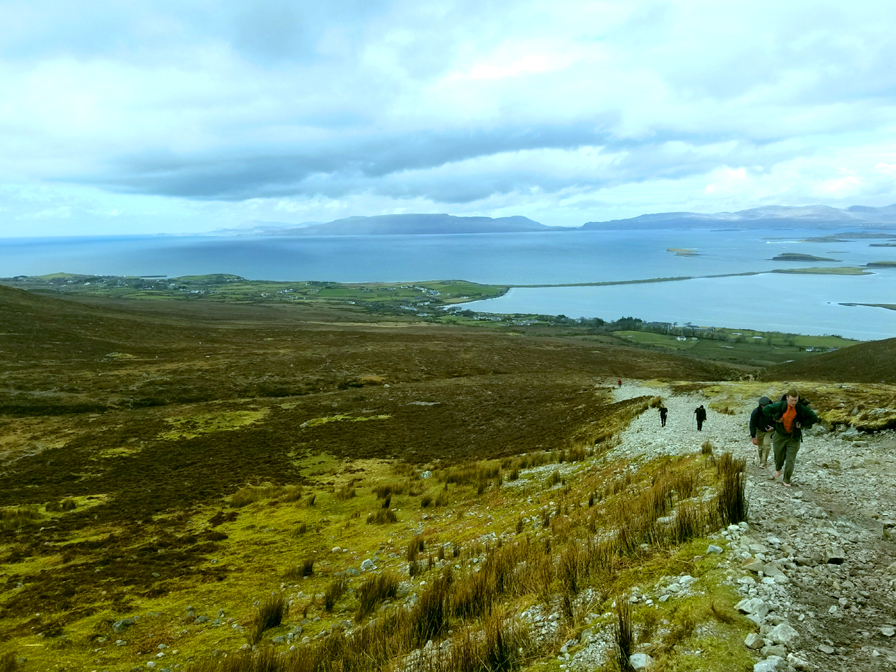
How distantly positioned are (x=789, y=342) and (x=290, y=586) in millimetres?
108751

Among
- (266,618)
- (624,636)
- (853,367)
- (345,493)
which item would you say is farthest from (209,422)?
(853,367)

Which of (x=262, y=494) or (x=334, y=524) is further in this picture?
(x=262, y=494)

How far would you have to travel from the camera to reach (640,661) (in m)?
5.27

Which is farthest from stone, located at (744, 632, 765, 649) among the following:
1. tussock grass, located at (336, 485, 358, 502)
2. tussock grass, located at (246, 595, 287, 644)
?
tussock grass, located at (336, 485, 358, 502)

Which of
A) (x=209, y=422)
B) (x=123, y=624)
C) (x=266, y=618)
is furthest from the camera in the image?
(x=209, y=422)

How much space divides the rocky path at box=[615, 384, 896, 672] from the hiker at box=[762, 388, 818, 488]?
0.49 m

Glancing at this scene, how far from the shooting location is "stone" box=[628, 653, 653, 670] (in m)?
5.23

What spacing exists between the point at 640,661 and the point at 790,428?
306 inches

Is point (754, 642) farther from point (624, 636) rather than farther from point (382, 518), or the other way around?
point (382, 518)

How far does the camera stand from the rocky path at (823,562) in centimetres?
523

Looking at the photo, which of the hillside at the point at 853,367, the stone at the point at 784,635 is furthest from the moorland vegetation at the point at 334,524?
the hillside at the point at 853,367

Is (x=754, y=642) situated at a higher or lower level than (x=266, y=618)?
higher

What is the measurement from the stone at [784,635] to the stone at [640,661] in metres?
1.34

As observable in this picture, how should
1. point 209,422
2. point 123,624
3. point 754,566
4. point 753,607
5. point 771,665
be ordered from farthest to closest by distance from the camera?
point 209,422
point 123,624
point 754,566
point 753,607
point 771,665
